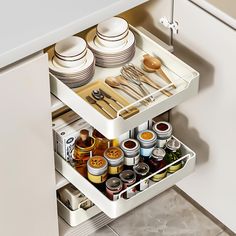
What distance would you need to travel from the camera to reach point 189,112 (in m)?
2.59

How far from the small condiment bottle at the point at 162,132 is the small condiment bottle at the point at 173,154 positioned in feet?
0.06

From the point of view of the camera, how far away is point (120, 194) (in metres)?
2.35

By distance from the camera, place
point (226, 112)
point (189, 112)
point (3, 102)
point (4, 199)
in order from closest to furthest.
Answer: point (3, 102) < point (4, 199) < point (226, 112) < point (189, 112)

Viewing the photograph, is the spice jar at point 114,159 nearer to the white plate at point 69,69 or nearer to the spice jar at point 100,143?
the spice jar at point 100,143

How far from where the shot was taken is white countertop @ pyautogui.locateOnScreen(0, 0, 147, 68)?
6.52 feet

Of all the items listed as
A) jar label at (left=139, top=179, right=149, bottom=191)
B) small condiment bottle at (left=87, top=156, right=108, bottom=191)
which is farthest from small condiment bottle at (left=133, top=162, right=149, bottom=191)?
small condiment bottle at (left=87, top=156, right=108, bottom=191)

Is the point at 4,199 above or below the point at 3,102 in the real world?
below

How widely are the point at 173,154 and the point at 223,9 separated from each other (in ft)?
1.63

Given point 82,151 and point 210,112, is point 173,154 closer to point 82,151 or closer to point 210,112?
Answer: point 210,112

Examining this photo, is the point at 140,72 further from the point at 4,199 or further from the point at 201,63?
the point at 4,199

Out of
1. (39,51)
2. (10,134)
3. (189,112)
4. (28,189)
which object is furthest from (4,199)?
(189,112)

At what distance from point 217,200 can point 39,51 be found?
93cm

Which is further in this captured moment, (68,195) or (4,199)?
(68,195)

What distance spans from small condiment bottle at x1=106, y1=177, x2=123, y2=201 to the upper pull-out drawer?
0.23m
